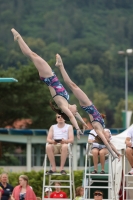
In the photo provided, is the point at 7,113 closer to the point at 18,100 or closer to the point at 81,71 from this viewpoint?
the point at 18,100

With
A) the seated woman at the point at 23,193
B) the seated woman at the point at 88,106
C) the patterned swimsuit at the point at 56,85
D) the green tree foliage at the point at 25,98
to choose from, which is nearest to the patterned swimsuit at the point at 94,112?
the seated woman at the point at 88,106

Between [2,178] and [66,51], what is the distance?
170671 millimetres

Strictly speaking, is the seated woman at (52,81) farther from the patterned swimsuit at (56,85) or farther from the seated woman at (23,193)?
the seated woman at (23,193)

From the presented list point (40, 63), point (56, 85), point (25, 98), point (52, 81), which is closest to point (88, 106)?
point (56, 85)

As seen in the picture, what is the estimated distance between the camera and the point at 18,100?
6188cm

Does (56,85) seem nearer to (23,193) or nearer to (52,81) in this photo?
(52,81)

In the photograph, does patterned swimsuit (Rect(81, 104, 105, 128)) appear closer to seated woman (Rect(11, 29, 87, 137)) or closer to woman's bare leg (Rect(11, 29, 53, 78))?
seated woman (Rect(11, 29, 87, 137))

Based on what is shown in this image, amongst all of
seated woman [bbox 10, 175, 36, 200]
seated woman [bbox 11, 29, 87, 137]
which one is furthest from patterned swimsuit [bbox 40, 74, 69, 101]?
seated woman [bbox 10, 175, 36, 200]

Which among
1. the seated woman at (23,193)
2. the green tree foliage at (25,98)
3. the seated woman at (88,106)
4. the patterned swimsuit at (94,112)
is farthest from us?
the green tree foliage at (25,98)

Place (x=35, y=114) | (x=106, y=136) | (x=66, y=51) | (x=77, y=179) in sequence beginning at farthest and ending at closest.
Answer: (x=66, y=51), (x=35, y=114), (x=77, y=179), (x=106, y=136)

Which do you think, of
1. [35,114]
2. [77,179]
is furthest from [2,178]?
[35,114]

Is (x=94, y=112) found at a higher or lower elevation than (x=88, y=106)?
lower

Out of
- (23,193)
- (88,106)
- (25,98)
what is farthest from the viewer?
(25,98)

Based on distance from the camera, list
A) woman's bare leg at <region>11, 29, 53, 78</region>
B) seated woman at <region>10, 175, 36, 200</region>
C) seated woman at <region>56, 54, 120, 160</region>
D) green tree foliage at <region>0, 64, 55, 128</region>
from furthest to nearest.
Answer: green tree foliage at <region>0, 64, 55, 128</region> → seated woman at <region>10, 175, 36, 200</region> → seated woman at <region>56, 54, 120, 160</region> → woman's bare leg at <region>11, 29, 53, 78</region>
